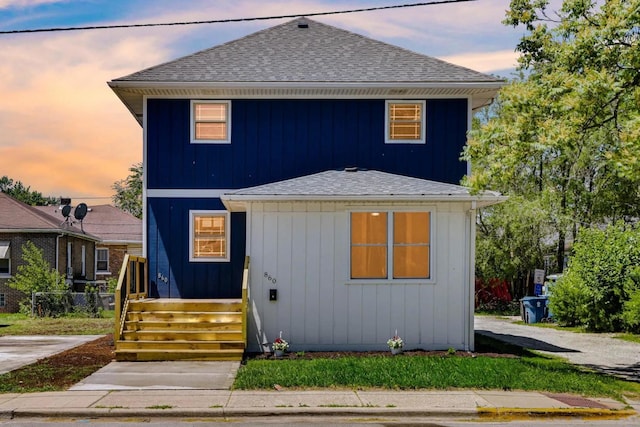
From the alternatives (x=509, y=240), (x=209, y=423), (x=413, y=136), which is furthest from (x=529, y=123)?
(x=509, y=240)

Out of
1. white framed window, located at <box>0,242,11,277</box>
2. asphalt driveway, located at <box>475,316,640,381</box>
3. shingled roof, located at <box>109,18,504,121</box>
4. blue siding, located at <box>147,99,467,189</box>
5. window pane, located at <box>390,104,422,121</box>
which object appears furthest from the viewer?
white framed window, located at <box>0,242,11,277</box>

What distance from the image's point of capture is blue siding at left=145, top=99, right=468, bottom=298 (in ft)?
57.0

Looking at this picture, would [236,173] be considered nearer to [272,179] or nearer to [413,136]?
[272,179]

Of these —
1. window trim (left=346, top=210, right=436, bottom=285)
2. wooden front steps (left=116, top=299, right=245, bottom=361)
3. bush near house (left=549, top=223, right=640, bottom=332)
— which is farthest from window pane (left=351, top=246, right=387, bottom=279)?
bush near house (left=549, top=223, right=640, bottom=332)

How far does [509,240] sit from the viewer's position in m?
33.3

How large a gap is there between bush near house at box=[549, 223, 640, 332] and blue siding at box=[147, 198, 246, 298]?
1092 cm

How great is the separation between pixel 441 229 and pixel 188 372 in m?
5.78

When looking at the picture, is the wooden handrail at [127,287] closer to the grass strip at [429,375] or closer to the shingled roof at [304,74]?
the grass strip at [429,375]

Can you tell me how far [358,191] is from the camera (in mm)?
14891

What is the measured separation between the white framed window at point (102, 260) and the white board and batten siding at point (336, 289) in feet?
94.7

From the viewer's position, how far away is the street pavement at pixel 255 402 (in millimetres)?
9617

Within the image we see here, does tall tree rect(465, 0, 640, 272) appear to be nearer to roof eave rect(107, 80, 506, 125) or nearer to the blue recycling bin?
roof eave rect(107, 80, 506, 125)

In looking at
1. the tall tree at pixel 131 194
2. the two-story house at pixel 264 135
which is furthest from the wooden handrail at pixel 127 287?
the tall tree at pixel 131 194

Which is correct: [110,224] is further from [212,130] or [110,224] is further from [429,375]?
[429,375]
